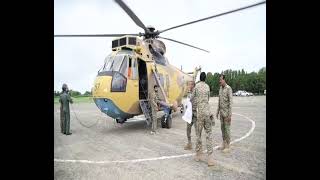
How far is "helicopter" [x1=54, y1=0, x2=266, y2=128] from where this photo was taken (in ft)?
30.1

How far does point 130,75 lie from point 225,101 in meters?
3.89

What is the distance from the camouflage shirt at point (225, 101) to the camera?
6.82m

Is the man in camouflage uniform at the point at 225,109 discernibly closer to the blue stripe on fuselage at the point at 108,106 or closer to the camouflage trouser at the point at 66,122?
the blue stripe on fuselage at the point at 108,106

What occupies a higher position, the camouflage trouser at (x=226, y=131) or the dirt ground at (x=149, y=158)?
the camouflage trouser at (x=226, y=131)

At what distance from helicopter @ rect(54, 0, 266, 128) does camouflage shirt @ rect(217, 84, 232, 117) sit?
2148 millimetres

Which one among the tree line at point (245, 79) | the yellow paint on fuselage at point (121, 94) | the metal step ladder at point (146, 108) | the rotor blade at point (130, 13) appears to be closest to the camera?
the tree line at point (245, 79)

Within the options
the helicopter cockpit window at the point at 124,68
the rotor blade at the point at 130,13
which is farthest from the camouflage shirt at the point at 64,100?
the rotor blade at the point at 130,13

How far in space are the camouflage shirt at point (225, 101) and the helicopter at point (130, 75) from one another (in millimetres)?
2148

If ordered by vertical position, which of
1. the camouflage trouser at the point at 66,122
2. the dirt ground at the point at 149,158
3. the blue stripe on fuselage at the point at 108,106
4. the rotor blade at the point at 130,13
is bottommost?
the dirt ground at the point at 149,158

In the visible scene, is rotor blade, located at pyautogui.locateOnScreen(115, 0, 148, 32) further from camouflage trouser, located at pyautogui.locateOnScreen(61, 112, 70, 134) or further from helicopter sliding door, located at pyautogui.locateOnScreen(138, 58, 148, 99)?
camouflage trouser, located at pyautogui.locateOnScreen(61, 112, 70, 134)

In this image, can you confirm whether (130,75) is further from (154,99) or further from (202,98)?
(202,98)

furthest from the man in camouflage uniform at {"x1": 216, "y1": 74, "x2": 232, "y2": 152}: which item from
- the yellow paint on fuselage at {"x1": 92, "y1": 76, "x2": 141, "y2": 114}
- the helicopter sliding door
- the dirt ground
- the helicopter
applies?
the helicopter sliding door
